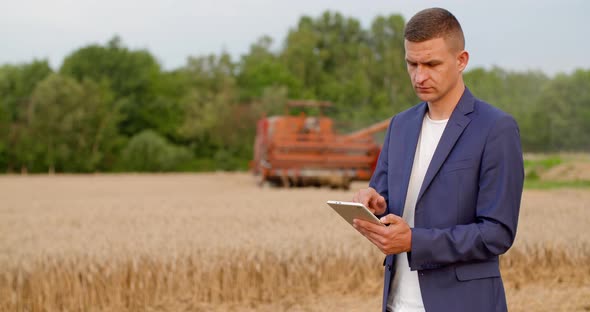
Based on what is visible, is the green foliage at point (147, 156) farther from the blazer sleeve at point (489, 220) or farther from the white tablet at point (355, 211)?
the blazer sleeve at point (489, 220)

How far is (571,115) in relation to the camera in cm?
3803

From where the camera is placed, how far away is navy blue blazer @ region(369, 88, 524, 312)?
6.99 ft

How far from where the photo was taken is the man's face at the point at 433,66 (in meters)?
2.21

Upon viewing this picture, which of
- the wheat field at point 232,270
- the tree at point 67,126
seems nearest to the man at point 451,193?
the wheat field at point 232,270

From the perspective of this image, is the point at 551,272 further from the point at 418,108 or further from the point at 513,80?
the point at 513,80

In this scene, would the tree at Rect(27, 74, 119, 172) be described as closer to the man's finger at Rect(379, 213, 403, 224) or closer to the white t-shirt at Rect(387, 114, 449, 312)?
the white t-shirt at Rect(387, 114, 449, 312)

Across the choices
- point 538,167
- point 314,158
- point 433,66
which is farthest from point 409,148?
point 538,167

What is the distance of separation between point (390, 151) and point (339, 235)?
15.8ft

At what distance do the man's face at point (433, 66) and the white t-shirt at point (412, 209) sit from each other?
132 millimetres

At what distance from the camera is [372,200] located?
94.1 inches

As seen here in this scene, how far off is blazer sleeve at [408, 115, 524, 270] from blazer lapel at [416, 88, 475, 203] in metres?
0.10

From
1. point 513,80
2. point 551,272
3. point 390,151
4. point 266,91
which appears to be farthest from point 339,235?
point 266,91

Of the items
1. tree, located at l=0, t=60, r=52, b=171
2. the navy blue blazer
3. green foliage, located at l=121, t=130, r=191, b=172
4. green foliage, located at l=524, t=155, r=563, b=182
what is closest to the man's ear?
the navy blue blazer

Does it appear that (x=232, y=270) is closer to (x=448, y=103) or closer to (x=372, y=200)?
(x=372, y=200)
